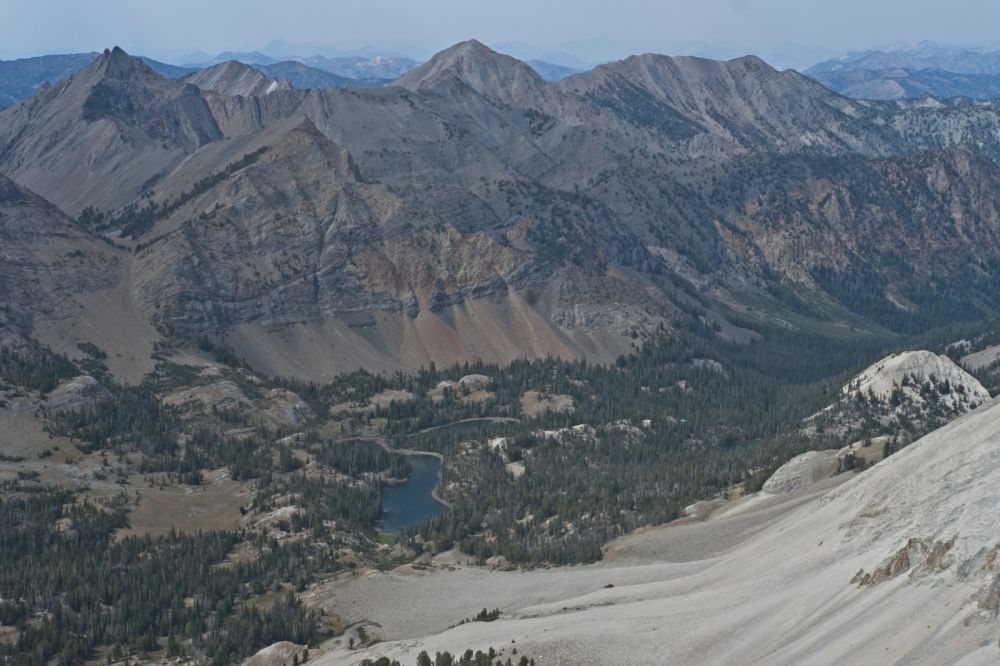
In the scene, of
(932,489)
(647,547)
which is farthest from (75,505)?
(932,489)

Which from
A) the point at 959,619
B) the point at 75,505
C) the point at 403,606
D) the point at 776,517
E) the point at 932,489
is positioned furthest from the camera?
the point at 75,505

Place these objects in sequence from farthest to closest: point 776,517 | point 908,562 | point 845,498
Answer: point 776,517, point 845,498, point 908,562

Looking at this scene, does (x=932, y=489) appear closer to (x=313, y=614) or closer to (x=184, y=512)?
(x=313, y=614)

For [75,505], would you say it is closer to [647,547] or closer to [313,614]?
[313,614]

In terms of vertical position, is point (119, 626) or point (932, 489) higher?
point (932, 489)

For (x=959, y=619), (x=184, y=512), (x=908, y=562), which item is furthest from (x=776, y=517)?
(x=184, y=512)

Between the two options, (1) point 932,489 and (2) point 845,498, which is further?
(2) point 845,498
